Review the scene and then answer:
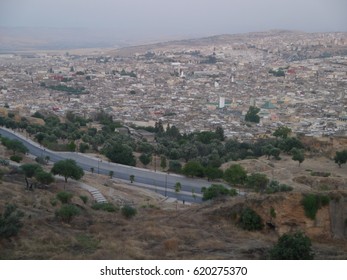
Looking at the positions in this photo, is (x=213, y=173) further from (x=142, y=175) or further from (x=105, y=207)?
(x=105, y=207)

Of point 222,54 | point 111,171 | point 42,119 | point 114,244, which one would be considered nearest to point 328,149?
point 111,171

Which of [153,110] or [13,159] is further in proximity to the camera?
[153,110]

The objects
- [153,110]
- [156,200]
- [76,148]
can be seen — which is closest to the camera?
[156,200]

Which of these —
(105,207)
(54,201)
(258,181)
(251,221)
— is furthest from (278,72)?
(251,221)

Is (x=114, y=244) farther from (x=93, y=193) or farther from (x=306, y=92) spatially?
(x=306, y=92)

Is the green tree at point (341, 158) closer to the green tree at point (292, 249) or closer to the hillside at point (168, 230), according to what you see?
the hillside at point (168, 230)

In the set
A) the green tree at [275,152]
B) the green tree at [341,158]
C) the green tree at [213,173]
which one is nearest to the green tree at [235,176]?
the green tree at [213,173]

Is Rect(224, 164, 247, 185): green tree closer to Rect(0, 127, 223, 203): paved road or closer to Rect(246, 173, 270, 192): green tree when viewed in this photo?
Rect(246, 173, 270, 192): green tree
